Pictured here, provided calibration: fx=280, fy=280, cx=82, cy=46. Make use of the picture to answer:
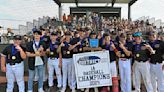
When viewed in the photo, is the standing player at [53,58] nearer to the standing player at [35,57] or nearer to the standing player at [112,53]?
the standing player at [35,57]

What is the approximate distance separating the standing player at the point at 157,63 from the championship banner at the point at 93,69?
4.75ft

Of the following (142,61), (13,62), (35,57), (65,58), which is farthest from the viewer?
(65,58)

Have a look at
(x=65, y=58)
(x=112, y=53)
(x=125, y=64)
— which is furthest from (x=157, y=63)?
(x=65, y=58)

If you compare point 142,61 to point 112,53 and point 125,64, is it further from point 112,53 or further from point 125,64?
point 112,53

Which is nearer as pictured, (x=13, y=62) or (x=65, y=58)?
(x=13, y=62)

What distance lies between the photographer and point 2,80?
11227 millimetres

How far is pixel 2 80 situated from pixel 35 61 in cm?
276

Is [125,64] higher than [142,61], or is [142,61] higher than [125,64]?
[142,61]

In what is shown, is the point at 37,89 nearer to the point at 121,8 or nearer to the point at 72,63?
the point at 72,63

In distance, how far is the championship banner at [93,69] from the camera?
29.4ft

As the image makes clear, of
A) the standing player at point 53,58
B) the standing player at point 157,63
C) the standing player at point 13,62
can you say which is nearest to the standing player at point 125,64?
the standing player at point 157,63

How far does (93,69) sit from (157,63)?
2083 millimetres

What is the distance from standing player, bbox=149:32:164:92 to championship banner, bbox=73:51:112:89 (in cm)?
145

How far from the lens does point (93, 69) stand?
355 inches
